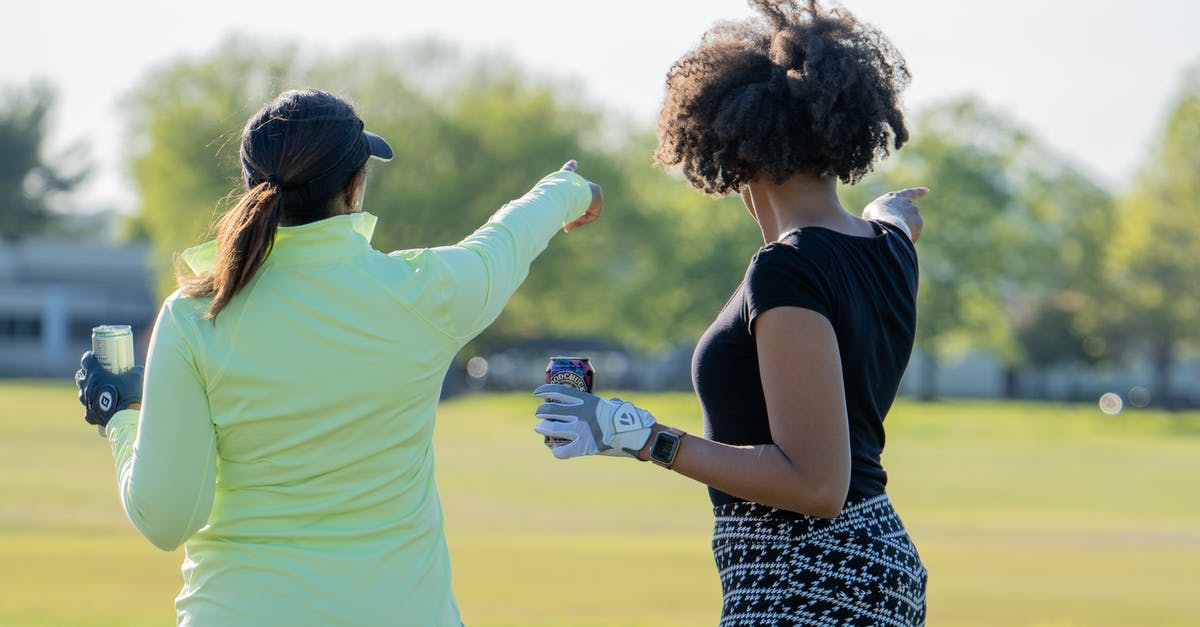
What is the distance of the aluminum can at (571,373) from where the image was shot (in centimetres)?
294

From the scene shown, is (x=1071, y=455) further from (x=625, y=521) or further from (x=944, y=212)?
(x=944, y=212)

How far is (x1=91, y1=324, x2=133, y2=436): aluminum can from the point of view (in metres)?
2.98

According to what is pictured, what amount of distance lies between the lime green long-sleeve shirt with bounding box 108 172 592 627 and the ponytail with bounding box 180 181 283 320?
0.03 m

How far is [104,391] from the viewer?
293cm

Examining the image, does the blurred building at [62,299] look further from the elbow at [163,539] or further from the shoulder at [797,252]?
the shoulder at [797,252]

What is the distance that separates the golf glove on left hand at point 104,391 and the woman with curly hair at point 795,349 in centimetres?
86

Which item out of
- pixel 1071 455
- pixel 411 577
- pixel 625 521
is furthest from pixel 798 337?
pixel 1071 455

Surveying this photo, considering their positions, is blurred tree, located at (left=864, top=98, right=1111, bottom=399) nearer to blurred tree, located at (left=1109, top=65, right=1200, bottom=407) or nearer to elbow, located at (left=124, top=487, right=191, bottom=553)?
blurred tree, located at (left=1109, top=65, right=1200, bottom=407)

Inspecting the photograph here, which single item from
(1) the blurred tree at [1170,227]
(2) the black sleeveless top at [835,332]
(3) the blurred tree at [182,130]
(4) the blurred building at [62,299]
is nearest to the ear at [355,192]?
(2) the black sleeveless top at [835,332]

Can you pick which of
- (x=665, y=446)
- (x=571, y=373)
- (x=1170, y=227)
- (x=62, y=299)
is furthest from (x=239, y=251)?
(x=62, y=299)

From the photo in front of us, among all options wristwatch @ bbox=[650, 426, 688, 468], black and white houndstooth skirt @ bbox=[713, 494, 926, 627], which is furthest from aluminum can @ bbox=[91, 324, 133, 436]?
black and white houndstooth skirt @ bbox=[713, 494, 926, 627]

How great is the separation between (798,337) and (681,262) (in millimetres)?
59405

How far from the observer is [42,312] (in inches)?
2650

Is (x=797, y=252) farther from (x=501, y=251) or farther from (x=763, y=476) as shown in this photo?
(x=501, y=251)
